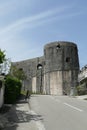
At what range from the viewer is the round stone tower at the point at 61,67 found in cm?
6250

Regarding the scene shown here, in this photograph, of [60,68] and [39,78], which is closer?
[60,68]

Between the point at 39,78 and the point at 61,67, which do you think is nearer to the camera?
the point at 61,67

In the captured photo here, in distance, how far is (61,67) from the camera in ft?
208

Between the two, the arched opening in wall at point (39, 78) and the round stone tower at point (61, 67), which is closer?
the round stone tower at point (61, 67)

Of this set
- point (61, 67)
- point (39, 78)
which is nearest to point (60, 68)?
point (61, 67)

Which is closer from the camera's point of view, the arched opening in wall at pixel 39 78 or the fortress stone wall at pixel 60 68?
the fortress stone wall at pixel 60 68

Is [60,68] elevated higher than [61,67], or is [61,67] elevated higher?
[61,67]

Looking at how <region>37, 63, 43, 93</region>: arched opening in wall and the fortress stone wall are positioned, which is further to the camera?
<region>37, 63, 43, 93</region>: arched opening in wall

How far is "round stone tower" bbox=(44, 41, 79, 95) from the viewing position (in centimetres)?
6250

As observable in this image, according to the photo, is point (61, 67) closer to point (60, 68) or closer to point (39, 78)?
point (60, 68)

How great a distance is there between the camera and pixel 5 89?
87.3 ft

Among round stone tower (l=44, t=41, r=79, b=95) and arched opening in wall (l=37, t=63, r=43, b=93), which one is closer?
round stone tower (l=44, t=41, r=79, b=95)

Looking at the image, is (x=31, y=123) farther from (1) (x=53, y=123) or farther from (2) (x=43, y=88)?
(2) (x=43, y=88)

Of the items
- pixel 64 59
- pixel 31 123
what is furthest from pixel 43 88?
pixel 31 123
